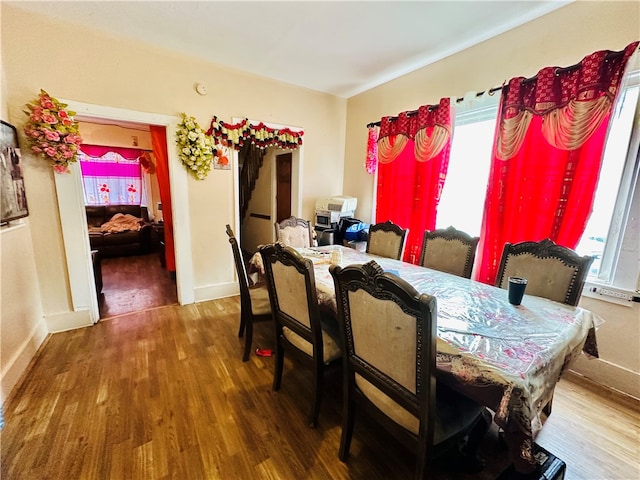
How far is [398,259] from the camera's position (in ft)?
8.70

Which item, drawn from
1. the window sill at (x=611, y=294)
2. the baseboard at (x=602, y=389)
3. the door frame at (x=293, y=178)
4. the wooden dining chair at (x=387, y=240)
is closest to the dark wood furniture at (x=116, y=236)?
the door frame at (x=293, y=178)

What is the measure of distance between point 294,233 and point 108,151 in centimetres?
543

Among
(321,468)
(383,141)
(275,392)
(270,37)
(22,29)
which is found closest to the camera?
(321,468)

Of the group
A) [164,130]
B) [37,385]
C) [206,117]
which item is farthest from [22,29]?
[37,385]

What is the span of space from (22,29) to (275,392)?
3464mm

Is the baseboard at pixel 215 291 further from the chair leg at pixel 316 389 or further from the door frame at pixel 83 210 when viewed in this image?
the chair leg at pixel 316 389

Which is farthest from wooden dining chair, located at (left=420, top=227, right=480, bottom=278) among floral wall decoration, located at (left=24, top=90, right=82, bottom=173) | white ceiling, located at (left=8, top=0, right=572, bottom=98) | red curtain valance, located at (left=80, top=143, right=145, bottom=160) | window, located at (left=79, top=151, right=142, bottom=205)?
window, located at (left=79, top=151, right=142, bottom=205)

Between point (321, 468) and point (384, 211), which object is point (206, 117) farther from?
point (321, 468)

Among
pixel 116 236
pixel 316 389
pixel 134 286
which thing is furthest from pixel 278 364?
pixel 116 236

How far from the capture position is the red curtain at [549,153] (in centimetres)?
186

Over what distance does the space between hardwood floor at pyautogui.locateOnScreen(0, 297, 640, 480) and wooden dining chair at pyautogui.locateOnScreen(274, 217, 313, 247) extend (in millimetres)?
1174

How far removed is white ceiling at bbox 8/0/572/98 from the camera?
208 centimetres

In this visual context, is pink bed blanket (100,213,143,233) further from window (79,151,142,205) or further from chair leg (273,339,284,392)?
chair leg (273,339,284,392)

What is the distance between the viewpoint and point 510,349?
1100 millimetres
